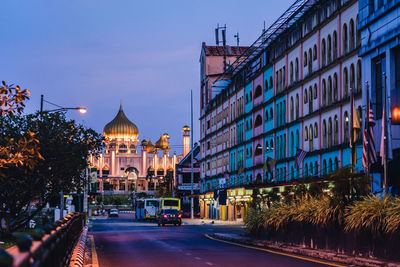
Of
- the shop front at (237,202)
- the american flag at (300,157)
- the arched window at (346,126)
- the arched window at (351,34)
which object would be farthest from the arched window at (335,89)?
the shop front at (237,202)

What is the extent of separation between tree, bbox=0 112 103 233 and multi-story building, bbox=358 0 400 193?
14.8 meters

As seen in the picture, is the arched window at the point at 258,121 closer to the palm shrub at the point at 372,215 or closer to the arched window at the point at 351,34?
the arched window at the point at 351,34

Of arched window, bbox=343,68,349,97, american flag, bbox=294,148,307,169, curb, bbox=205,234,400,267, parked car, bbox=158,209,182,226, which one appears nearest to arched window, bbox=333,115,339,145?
arched window, bbox=343,68,349,97

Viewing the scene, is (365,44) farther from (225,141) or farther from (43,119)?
(225,141)

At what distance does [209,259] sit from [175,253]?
11.7 ft

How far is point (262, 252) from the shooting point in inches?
1041

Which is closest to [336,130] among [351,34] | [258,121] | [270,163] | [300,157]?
[300,157]

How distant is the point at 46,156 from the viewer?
33094 mm

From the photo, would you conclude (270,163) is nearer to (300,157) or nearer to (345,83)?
(300,157)

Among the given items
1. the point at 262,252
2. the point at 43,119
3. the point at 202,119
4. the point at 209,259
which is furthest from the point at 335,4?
the point at 202,119

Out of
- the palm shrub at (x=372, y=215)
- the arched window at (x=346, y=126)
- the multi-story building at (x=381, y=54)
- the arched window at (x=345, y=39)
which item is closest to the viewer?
the palm shrub at (x=372, y=215)

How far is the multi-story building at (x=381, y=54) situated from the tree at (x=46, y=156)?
14785 millimetres

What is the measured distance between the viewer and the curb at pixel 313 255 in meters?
20.0

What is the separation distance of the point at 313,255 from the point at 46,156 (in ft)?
46.8
